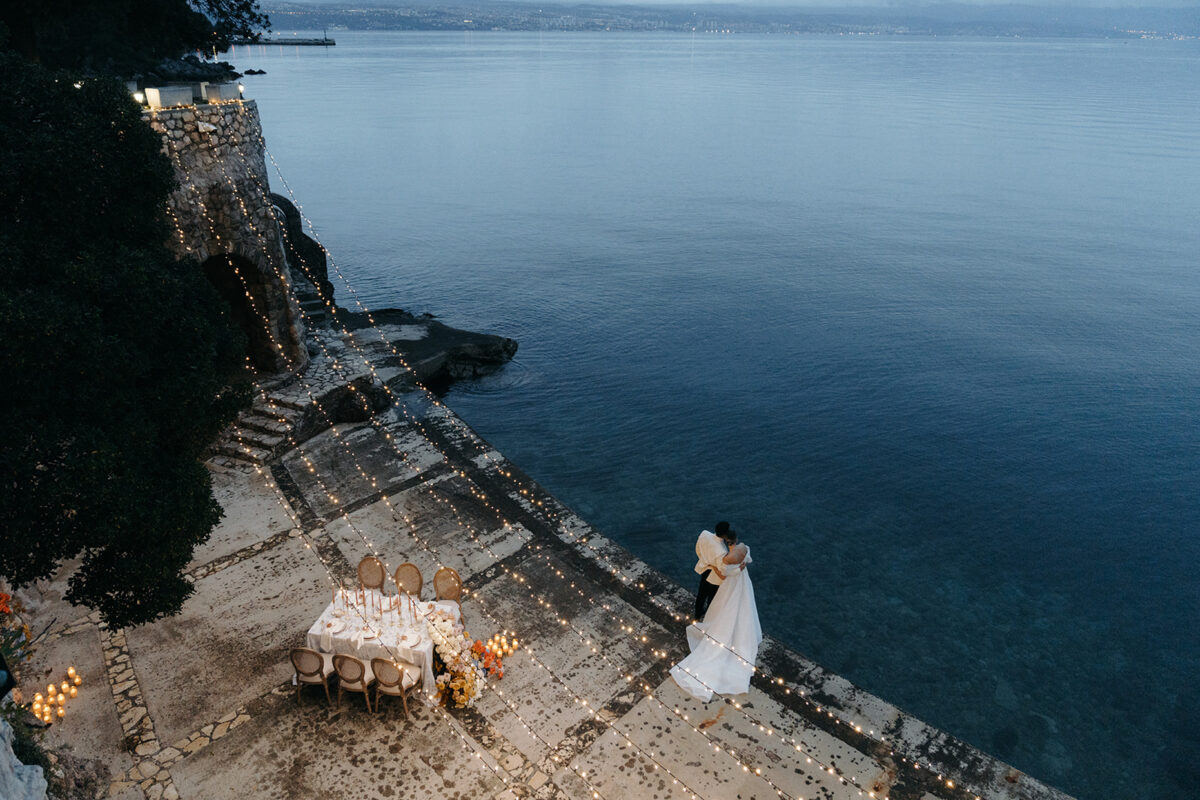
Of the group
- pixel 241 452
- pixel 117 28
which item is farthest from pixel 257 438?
pixel 117 28

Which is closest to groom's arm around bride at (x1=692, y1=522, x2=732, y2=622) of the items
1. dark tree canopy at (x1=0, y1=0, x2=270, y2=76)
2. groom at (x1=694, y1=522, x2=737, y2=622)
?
groom at (x1=694, y1=522, x2=737, y2=622)

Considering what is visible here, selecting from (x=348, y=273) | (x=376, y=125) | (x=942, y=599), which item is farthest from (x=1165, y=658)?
(x=376, y=125)

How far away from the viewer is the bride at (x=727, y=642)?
9.95m

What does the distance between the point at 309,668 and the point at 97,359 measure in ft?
14.1

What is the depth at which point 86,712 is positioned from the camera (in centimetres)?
914

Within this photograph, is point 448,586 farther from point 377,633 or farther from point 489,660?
point 377,633

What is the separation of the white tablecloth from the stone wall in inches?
359

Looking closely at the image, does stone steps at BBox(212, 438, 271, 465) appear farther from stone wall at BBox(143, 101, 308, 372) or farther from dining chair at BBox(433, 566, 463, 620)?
dining chair at BBox(433, 566, 463, 620)

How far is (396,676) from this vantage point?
895 centimetres

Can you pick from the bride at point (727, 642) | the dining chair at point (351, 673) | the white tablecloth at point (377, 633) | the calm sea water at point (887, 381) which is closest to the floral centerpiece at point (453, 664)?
the white tablecloth at point (377, 633)

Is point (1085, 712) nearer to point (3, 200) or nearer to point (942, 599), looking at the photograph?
point (942, 599)

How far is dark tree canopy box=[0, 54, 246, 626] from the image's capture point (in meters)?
7.28

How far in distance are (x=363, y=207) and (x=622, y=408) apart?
3287 cm

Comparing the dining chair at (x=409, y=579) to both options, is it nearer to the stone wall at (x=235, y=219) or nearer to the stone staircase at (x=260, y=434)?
the stone staircase at (x=260, y=434)
